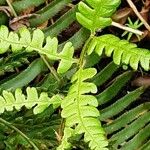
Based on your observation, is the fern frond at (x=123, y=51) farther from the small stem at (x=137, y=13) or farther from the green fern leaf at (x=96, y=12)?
the small stem at (x=137, y=13)

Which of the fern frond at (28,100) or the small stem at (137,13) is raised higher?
the small stem at (137,13)

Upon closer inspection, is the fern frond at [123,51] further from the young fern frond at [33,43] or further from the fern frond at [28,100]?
the fern frond at [28,100]

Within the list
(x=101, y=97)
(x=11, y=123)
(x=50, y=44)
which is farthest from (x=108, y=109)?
(x=50, y=44)

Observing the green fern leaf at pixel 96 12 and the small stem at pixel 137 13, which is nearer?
the green fern leaf at pixel 96 12

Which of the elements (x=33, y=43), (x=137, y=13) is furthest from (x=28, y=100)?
(x=137, y=13)

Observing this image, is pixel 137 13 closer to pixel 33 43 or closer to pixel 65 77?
pixel 65 77

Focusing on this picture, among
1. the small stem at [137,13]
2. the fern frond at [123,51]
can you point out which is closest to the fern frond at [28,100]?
the fern frond at [123,51]

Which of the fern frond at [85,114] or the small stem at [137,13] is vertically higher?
the small stem at [137,13]

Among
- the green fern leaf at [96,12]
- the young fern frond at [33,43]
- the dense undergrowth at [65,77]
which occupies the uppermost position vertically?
the green fern leaf at [96,12]

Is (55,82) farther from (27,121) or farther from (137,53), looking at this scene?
(137,53)

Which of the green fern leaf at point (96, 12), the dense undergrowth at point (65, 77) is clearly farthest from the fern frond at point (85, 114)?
the green fern leaf at point (96, 12)
